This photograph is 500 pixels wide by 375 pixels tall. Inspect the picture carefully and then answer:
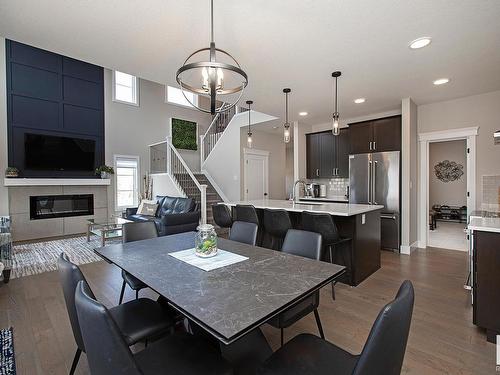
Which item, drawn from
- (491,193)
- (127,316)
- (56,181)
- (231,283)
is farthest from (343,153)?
(56,181)

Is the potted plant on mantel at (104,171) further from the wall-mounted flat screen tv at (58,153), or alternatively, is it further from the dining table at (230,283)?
the dining table at (230,283)

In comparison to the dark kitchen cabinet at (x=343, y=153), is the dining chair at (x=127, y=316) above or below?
below

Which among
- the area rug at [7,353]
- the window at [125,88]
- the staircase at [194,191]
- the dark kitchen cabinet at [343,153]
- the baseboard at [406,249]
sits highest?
the window at [125,88]

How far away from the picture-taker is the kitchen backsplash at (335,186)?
6078 millimetres

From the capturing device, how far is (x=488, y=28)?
7.80 feet

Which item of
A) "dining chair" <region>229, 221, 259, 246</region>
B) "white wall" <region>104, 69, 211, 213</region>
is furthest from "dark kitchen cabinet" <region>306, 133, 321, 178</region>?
"white wall" <region>104, 69, 211, 213</region>

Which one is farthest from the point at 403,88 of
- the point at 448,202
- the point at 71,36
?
the point at 448,202

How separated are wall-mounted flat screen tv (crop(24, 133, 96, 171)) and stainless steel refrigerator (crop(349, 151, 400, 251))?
6461mm

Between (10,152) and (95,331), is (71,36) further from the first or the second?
(10,152)

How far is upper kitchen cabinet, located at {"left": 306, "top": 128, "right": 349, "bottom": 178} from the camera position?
18.9 feet

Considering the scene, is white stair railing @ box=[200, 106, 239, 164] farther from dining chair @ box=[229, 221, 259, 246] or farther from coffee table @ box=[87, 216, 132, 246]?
dining chair @ box=[229, 221, 259, 246]

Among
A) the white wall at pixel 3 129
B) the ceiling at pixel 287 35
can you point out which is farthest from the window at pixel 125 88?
the ceiling at pixel 287 35

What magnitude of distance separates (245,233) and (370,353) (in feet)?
5.82

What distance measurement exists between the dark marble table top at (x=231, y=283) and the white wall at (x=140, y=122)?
602 cm
